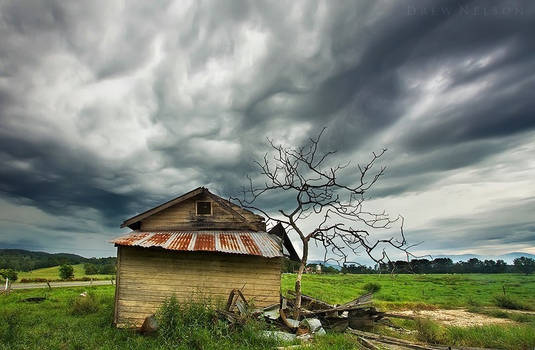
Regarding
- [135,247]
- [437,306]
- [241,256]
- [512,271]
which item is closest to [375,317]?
[241,256]

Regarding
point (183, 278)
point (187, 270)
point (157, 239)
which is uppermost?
point (157, 239)

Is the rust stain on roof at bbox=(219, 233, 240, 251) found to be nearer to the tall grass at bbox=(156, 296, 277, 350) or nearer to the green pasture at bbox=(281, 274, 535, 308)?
the tall grass at bbox=(156, 296, 277, 350)

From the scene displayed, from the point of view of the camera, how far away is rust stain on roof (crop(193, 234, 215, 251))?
1052 centimetres

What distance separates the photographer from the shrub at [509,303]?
83.0ft

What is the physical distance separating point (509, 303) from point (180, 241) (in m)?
30.8

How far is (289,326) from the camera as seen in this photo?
9656 mm

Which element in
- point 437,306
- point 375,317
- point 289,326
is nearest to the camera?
point 289,326

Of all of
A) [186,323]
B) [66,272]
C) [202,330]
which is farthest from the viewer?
[66,272]

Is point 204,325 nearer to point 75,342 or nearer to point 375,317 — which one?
point 75,342

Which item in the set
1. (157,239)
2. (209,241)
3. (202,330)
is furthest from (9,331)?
(209,241)

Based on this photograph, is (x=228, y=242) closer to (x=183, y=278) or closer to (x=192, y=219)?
(x=183, y=278)

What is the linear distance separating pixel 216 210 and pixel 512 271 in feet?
432

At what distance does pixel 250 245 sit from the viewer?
37.2 feet

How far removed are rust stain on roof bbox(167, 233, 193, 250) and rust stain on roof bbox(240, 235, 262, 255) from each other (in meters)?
2.19
